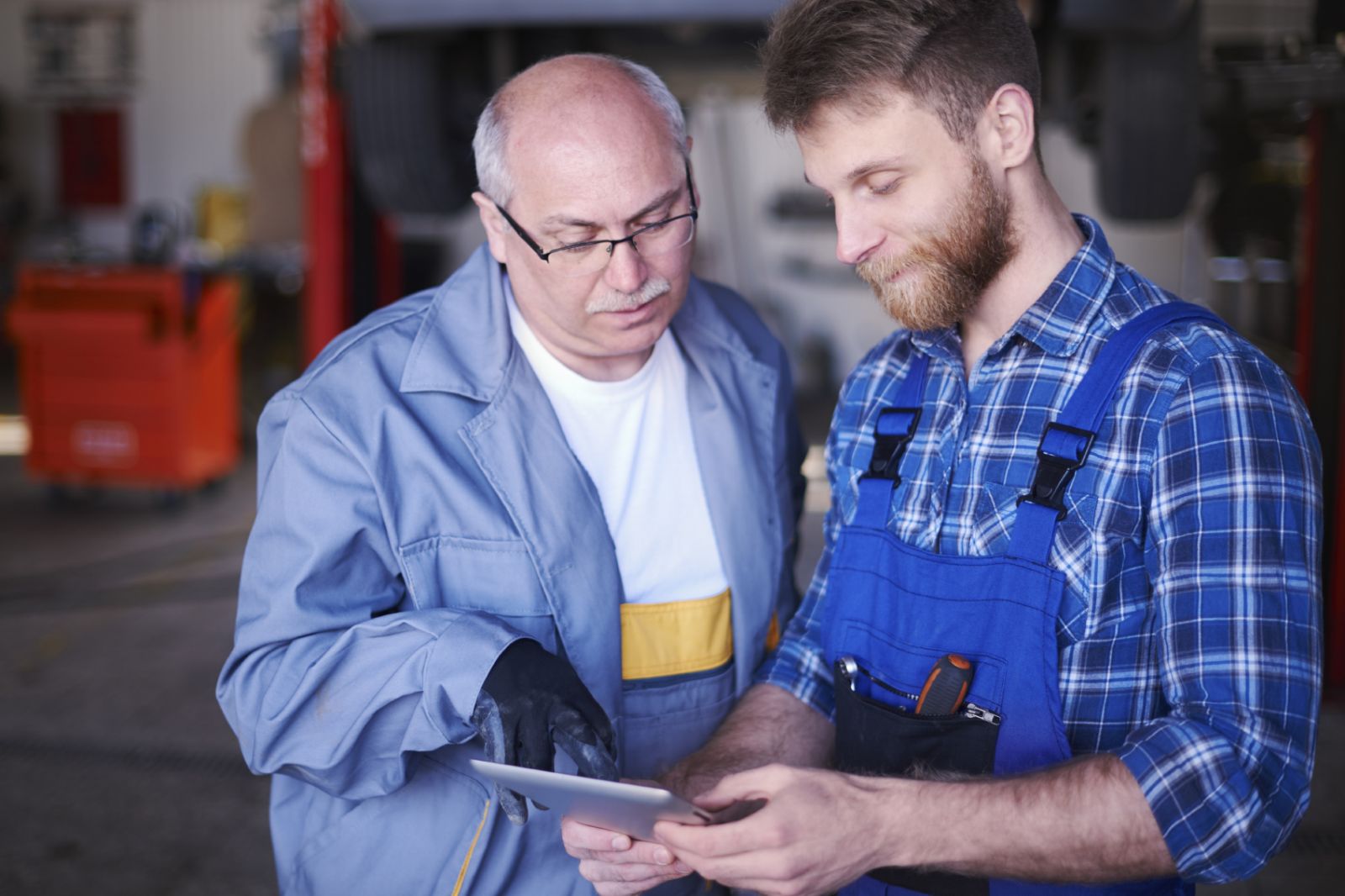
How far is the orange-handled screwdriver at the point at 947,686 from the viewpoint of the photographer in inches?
45.9

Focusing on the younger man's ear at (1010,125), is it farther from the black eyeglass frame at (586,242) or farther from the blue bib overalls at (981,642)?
the black eyeglass frame at (586,242)

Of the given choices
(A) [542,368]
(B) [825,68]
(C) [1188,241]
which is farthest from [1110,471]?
(C) [1188,241]

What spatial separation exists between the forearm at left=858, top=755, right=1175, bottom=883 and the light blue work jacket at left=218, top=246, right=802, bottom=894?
1.47 ft

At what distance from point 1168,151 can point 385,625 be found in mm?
2728

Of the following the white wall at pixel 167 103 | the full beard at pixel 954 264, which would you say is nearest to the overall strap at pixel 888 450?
the full beard at pixel 954 264

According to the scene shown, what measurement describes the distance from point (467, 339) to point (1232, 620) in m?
0.92

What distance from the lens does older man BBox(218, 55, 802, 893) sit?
4.20 feet

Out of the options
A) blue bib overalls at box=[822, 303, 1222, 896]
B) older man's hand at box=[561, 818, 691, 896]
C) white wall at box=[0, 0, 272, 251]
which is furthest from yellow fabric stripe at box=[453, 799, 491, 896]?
white wall at box=[0, 0, 272, 251]

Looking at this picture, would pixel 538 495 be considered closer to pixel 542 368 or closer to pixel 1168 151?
pixel 542 368

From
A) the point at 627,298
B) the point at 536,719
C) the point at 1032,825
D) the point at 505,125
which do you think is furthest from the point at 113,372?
the point at 1032,825

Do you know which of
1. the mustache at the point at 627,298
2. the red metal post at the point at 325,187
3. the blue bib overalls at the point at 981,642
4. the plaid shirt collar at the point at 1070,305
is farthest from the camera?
the red metal post at the point at 325,187

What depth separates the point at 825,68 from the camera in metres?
1.24

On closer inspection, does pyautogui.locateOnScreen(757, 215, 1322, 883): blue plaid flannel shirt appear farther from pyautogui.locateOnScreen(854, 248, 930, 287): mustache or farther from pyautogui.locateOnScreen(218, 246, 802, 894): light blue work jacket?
pyautogui.locateOnScreen(218, 246, 802, 894): light blue work jacket

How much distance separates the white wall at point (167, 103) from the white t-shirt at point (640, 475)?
33.4ft
